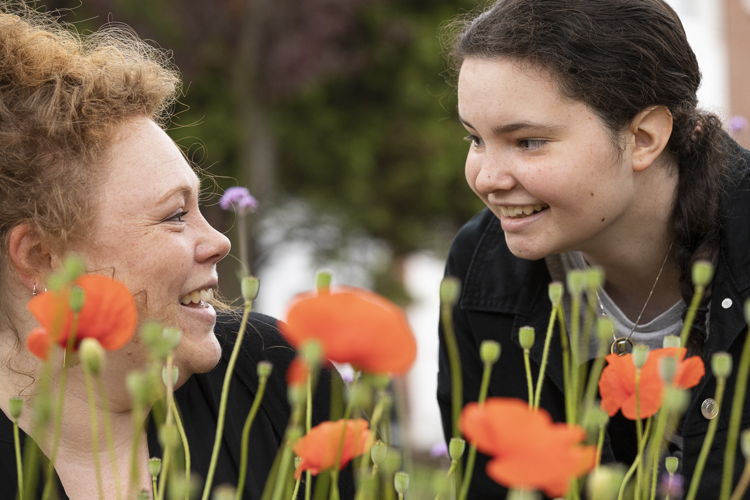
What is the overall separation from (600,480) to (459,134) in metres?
11.2

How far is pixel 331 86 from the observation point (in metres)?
11.7

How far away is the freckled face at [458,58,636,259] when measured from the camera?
1.98 metres

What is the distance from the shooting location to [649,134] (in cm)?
217

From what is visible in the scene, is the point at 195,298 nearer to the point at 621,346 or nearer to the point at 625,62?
the point at 621,346

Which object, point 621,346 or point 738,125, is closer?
point 621,346

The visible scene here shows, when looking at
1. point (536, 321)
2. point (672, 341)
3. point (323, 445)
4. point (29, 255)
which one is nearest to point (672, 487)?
point (672, 341)

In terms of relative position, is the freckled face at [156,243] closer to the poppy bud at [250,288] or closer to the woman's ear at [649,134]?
the poppy bud at [250,288]

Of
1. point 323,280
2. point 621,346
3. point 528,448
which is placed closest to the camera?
point 528,448

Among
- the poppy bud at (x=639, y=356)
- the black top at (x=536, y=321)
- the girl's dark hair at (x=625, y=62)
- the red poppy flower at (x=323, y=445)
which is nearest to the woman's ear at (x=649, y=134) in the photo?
the girl's dark hair at (x=625, y=62)

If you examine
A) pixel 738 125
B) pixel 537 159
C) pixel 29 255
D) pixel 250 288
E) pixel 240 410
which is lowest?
pixel 240 410

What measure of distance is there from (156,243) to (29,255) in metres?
0.21

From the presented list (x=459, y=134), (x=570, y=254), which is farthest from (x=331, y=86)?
(x=570, y=254)

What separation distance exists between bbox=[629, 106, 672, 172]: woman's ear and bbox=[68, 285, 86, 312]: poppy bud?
146 centimetres

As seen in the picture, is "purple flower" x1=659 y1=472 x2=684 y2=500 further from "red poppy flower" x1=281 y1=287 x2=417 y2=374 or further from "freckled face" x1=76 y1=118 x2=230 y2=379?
"freckled face" x1=76 y1=118 x2=230 y2=379
